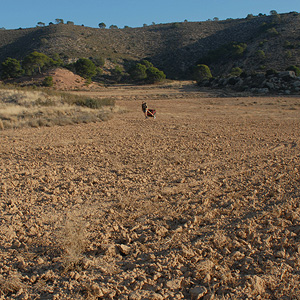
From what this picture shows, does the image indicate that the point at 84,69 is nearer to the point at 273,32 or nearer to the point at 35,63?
the point at 35,63

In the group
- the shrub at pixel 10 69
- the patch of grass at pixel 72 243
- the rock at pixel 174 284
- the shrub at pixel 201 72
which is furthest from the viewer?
the shrub at pixel 201 72

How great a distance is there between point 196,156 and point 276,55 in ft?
199

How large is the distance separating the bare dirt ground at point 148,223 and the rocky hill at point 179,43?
55.4 meters

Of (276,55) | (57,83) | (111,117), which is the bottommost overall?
(111,117)

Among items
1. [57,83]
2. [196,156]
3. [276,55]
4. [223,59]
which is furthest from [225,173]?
[223,59]

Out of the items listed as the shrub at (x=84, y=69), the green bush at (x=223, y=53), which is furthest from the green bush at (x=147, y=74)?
the green bush at (x=223, y=53)

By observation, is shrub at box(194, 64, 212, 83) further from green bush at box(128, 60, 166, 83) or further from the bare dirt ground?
the bare dirt ground

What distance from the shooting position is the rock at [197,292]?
2816mm

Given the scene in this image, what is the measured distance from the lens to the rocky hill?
64.6 m

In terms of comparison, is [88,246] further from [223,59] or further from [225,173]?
[223,59]

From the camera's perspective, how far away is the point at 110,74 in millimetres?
66375

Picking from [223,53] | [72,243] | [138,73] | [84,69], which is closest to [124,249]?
[72,243]

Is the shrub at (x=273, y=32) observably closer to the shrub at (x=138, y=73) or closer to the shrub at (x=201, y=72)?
the shrub at (x=201, y=72)

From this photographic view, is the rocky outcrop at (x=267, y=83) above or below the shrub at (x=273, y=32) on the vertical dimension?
below
